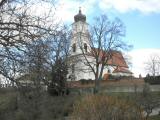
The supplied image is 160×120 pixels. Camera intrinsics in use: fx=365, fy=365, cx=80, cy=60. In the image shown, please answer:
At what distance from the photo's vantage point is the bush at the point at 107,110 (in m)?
18.4

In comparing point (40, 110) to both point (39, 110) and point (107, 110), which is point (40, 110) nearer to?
point (39, 110)

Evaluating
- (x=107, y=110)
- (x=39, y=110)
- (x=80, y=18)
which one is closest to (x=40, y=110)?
(x=39, y=110)

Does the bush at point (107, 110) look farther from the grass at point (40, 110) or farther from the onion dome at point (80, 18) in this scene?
the onion dome at point (80, 18)

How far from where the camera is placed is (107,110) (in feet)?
60.8

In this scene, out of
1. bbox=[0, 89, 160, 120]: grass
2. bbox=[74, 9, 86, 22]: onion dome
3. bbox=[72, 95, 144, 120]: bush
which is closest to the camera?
bbox=[72, 95, 144, 120]: bush

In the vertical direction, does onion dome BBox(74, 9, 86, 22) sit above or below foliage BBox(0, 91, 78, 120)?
above

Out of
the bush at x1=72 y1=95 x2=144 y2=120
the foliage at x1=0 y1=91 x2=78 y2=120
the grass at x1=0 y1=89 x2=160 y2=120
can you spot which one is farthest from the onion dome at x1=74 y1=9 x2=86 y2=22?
the bush at x1=72 y1=95 x2=144 y2=120

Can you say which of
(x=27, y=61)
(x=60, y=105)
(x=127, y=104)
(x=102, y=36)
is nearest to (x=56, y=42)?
(x=27, y=61)

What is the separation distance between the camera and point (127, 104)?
1894cm

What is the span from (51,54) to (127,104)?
979 cm

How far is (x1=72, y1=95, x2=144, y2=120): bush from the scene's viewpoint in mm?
18375

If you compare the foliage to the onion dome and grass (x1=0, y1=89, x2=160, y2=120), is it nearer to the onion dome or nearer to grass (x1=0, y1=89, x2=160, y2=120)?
grass (x1=0, y1=89, x2=160, y2=120)

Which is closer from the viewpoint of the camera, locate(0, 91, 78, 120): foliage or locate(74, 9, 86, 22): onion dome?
locate(0, 91, 78, 120): foliage

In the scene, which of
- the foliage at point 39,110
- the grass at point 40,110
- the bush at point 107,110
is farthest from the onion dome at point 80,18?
the bush at point 107,110
